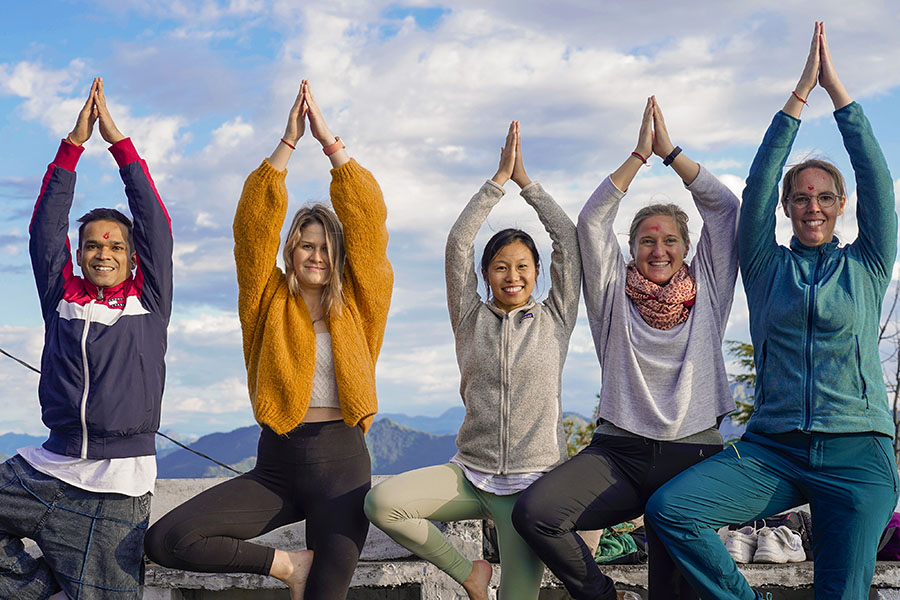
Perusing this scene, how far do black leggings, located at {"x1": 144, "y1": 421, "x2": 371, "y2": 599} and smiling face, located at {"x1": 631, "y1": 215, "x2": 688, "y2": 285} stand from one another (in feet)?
5.19

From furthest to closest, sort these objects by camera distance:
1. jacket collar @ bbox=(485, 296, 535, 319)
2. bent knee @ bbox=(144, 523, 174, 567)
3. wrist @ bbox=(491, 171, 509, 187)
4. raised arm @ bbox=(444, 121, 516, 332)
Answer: wrist @ bbox=(491, 171, 509, 187) → raised arm @ bbox=(444, 121, 516, 332) → jacket collar @ bbox=(485, 296, 535, 319) → bent knee @ bbox=(144, 523, 174, 567)

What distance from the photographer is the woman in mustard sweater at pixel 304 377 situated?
12.4 feet

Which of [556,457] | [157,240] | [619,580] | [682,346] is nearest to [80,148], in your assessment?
[157,240]

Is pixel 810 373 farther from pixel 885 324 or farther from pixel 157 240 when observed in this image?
pixel 885 324

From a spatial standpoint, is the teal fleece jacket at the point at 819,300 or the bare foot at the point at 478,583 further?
the bare foot at the point at 478,583

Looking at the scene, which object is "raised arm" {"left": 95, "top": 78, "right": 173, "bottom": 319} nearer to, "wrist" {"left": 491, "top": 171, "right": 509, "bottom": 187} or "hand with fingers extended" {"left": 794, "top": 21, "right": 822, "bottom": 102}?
"wrist" {"left": 491, "top": 171, "right": 509, "bottom": 187}

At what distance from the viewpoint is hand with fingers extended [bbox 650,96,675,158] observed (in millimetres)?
4137

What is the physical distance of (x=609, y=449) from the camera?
12.9 ft

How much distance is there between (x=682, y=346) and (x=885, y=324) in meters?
12.5

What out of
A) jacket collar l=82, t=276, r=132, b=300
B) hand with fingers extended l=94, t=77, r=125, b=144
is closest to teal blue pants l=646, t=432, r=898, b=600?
jacket collar l=82, t=276, r=132, b=300

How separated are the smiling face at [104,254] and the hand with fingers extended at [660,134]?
8.45ft

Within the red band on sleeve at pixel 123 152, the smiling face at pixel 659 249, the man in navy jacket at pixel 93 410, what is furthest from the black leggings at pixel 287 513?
the smiling face at pixel 659 249

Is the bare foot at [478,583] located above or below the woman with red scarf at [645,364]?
below

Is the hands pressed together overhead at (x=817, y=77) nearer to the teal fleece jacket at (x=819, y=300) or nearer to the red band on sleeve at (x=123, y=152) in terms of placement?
A: the teal fleece jacket at (x=819, y=300)
